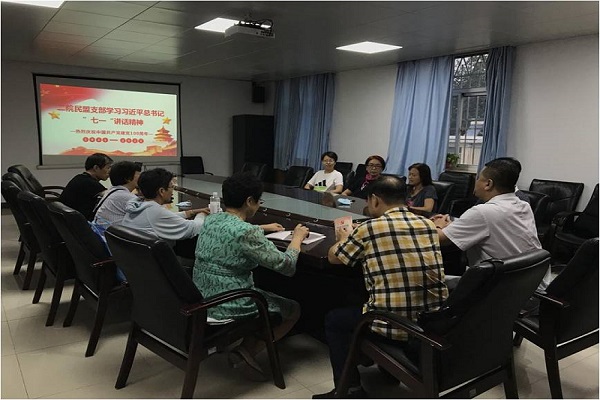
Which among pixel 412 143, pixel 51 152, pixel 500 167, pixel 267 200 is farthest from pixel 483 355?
pixel 51 152

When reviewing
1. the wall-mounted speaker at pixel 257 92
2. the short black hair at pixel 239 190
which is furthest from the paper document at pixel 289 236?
the wall-mounted speaker at pixel 257 92

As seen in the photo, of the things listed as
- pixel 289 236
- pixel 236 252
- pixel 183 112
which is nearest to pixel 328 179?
pixel 289 236

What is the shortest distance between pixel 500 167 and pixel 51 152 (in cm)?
714

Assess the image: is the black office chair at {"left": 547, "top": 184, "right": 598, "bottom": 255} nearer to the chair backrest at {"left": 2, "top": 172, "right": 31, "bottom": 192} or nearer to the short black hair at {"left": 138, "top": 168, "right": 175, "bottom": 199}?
the short black hair at {"left": 138, "top": 168, "right": 175, "bottom": 199}

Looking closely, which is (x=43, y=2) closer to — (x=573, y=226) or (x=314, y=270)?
(x=314, y=270)

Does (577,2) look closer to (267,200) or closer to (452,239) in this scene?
(452,239)

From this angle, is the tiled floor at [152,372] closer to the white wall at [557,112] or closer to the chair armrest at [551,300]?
the chair armrest at [551,300]

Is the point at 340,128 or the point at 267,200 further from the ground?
the point at 340,128

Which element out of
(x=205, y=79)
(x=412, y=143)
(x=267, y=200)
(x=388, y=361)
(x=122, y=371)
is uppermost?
(x=205, y=79)

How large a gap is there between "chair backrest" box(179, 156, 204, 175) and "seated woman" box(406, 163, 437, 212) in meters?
5.31

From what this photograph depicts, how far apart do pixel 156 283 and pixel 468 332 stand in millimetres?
1166

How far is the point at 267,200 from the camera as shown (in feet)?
12.6

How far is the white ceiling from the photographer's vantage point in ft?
12.3

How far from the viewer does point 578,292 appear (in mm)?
1952
